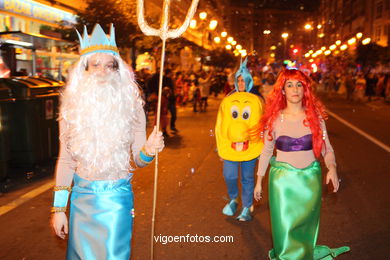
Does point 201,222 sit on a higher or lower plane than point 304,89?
lower

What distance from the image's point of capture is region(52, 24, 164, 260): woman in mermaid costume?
2508 millimetres

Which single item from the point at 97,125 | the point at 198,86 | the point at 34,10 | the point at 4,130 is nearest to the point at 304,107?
the point at 97,125

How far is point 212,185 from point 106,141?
4551mm

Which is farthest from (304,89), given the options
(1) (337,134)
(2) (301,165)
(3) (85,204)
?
(1) (337,134)

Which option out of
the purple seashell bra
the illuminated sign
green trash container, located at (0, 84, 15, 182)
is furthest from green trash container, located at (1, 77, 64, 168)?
the illuminated sign

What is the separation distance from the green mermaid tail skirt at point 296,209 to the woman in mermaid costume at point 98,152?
138 cm

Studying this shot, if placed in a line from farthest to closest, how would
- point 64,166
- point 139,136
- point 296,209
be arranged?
point 296,209
point 139,136
point 64,166

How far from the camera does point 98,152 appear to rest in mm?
2549

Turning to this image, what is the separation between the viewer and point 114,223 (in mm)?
2512

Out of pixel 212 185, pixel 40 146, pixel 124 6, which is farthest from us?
pixel 124 6

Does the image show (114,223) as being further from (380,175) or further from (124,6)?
(124,6)

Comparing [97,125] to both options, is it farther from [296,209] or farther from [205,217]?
[205,217]

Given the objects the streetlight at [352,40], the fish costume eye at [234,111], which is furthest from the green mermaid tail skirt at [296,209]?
the streetlight at [352,40]

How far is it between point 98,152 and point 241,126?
2.86 meters
